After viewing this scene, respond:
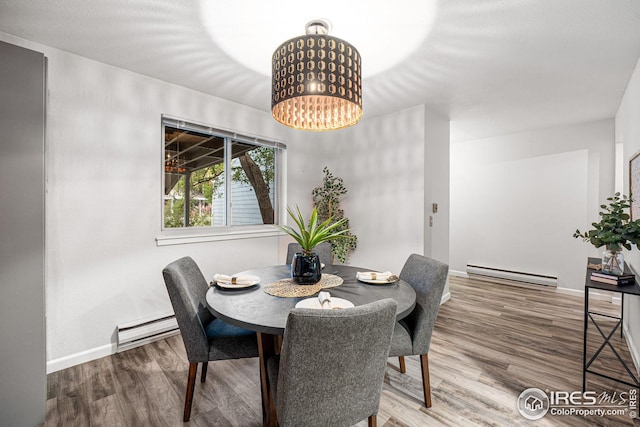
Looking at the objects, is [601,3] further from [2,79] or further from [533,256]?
[533,256]

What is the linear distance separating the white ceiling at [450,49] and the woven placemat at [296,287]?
Result: 5.58ft

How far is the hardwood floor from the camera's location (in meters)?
1.68

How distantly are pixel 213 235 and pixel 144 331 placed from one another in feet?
3.48

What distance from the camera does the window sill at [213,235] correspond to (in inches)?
109

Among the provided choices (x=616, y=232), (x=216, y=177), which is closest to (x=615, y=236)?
(x=616, y=232)

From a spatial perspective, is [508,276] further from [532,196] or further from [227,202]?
[227,202]

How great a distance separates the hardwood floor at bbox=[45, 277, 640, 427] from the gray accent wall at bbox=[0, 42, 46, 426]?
0.99 feet

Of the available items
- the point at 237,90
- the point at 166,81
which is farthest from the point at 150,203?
the point at 237,90

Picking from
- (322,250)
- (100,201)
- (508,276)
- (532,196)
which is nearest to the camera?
(100,201)

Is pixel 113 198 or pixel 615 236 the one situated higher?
pixel 113 198

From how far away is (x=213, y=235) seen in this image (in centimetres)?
307

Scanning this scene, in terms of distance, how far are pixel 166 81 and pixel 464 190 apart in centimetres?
484

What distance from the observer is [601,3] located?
1.63 metres

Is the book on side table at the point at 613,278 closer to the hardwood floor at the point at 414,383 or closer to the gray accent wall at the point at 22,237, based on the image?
the hardwood floor at the point at 414,383
